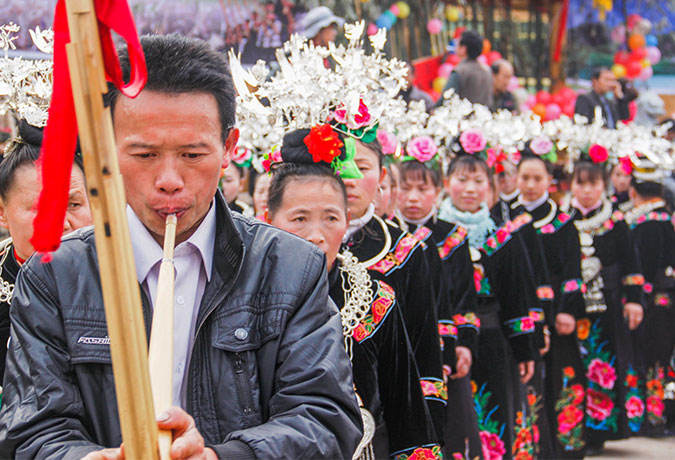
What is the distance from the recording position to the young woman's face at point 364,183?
4352mm

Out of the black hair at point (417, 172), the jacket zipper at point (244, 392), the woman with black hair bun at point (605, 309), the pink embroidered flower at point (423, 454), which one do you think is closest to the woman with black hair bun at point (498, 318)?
the black hair at point (417, 172)

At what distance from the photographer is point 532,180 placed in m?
7.99

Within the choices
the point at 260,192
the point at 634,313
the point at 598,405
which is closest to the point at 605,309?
the point at 634,313

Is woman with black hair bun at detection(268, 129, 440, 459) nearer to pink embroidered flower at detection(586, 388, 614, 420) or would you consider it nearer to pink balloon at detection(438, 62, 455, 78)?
pink embroidered flower at detection(586, 388, 614, 420)

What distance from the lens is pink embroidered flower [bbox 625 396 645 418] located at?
28.2ft

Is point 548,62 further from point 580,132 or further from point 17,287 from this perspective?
point 17,287

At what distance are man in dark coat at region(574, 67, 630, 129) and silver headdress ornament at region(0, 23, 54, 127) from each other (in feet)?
29.7

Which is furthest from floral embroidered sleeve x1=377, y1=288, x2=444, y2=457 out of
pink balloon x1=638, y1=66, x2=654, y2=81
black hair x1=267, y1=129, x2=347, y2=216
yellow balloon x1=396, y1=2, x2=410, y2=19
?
pink balloon x1=638, y1=66, x2=654, y2=81

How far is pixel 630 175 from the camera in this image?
9.59 meters

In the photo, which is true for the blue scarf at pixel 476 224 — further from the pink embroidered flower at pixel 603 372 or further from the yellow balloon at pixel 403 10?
the yellow balloon at pixel 403 10

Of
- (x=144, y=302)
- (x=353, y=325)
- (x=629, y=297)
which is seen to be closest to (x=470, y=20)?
(x=629, y=297)

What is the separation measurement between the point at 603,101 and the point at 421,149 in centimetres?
646

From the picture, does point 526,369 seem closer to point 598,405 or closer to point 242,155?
point 598,405

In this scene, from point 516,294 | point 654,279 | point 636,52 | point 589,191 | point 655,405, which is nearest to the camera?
point 516,294
